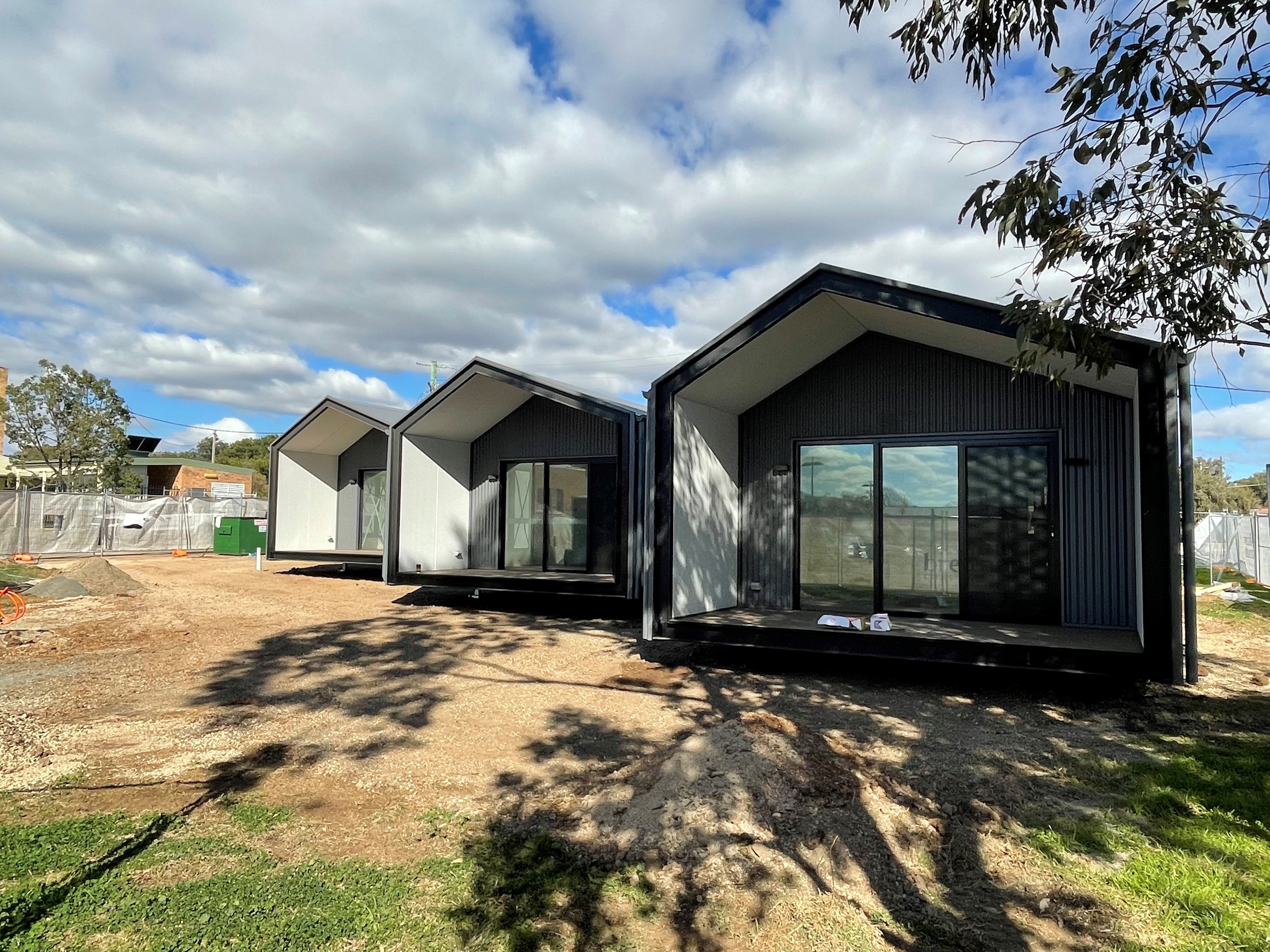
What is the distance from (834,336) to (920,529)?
2.24 m

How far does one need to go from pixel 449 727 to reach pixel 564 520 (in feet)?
19.8

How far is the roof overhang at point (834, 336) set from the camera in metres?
6.23

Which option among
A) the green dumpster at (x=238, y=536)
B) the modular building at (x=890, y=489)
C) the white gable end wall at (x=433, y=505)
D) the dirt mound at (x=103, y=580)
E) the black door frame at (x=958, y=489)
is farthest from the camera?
the green dumpster at (x=238, y=536)

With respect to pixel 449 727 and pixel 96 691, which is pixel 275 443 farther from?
pixel 449 727

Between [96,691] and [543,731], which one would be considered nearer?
[543,731]

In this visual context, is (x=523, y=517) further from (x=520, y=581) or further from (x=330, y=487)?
(x=330, y=487)

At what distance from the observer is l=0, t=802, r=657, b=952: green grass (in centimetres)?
275

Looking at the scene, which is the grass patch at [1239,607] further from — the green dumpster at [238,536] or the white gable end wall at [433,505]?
the green dumpster at [238,536]

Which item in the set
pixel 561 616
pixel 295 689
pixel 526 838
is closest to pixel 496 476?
pixel 561 616

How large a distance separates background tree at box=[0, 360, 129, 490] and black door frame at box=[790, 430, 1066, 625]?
25.7 meters

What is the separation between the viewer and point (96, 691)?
6398 mm

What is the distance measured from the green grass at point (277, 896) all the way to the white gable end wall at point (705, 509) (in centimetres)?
405

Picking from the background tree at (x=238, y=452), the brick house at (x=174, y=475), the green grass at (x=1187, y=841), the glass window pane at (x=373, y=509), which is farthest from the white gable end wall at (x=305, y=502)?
the background tree at (x=238, y=452)

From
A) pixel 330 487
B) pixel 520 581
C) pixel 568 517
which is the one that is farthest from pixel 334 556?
pixel 520 581
